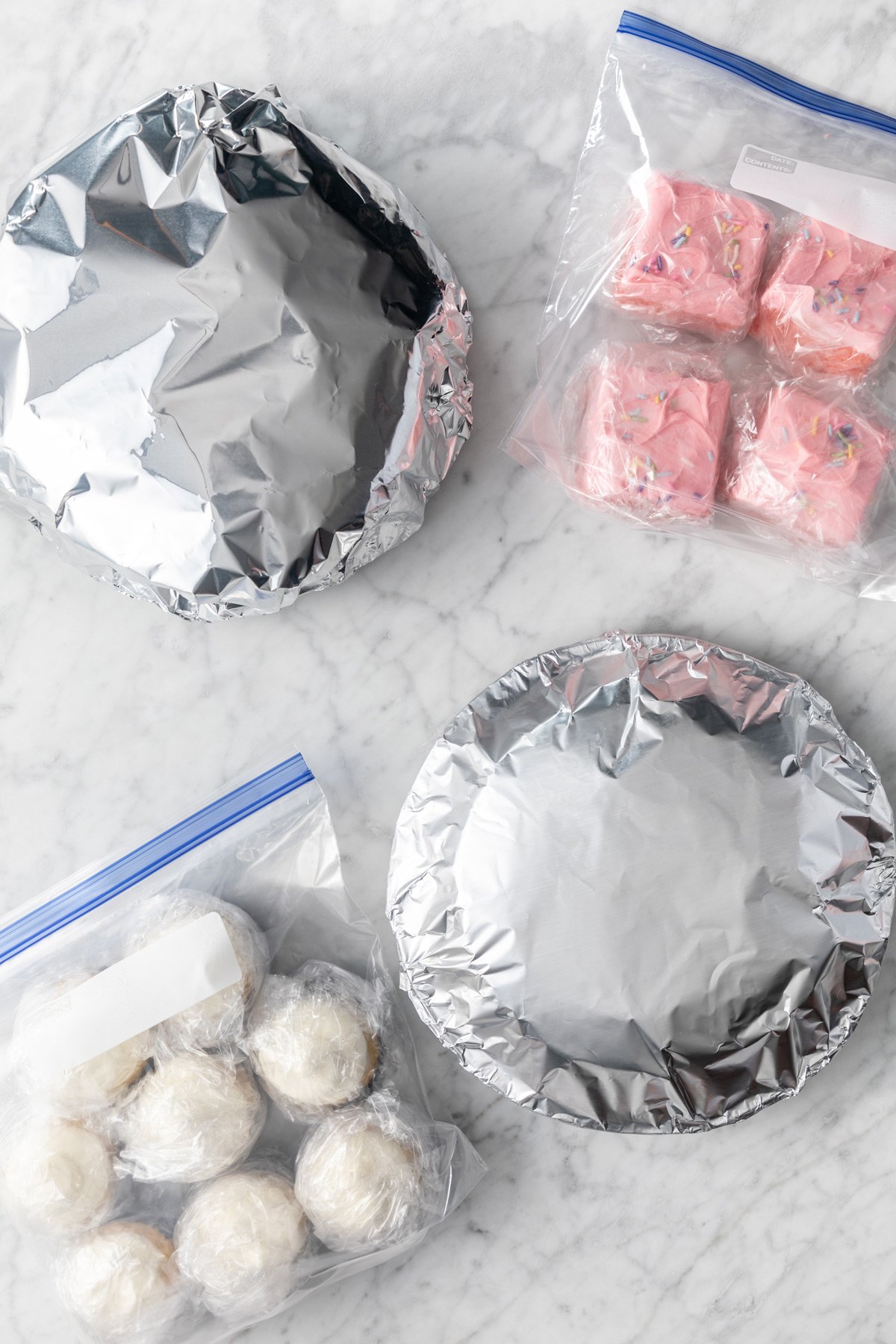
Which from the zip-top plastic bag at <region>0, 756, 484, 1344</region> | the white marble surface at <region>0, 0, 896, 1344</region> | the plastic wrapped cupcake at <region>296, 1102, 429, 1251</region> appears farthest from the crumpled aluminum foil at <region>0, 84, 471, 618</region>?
the plastic wrapped cupcake at <region>296, 1102, 429, 1251</region>

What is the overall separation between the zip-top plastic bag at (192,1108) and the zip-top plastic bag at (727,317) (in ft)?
1.58

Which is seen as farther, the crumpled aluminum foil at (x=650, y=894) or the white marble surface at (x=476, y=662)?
the white marble surface at (x=476, y=662)

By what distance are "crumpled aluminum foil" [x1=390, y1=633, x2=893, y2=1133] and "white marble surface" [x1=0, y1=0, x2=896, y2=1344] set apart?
106 mm

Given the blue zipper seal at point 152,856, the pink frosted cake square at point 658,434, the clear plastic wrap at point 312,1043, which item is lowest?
the clear plastic wrap at point 312,1043

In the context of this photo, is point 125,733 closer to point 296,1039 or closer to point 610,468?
point 296,1039

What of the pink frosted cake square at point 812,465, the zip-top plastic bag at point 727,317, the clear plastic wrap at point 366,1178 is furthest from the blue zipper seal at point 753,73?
the clear plastic wrap at point 366,1178

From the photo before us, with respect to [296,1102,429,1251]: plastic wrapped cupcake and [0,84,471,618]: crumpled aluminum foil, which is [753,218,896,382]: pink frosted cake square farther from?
[296,1102,429,1251]: plastic wrapped cupcake

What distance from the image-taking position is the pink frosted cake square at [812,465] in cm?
80

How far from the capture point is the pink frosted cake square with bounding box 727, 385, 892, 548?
0.80 m

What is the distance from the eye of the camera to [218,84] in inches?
31.2

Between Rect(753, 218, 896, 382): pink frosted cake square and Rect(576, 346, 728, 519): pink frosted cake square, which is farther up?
Rect(753, 218, 896, 382): pink frosted cake square

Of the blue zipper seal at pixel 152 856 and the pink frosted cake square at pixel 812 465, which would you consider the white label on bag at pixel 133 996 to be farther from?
the pink frosted cake square at pixel 812 465

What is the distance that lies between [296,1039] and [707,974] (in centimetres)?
35

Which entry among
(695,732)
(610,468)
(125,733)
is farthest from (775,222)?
(125,733)
